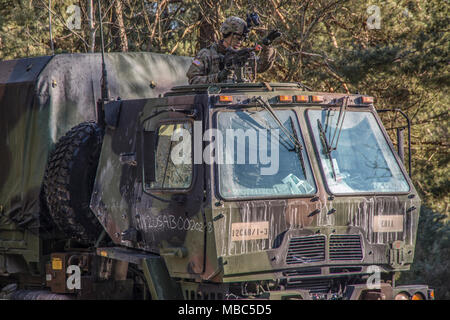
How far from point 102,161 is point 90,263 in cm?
113

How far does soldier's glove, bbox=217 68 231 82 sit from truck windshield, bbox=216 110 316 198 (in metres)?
1.11

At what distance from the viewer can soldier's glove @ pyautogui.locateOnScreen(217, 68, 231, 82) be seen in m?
7.96

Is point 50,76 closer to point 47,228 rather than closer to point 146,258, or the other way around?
point 47,228

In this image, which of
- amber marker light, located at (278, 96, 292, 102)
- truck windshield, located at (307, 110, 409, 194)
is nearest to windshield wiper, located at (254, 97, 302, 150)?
amber marker light, located at (278, 96, 292, 102)

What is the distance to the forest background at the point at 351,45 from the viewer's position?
503 inches

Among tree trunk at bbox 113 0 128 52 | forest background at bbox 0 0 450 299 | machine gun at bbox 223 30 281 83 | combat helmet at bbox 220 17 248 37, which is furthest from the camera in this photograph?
tree trunk at bbox 113 0 128 52

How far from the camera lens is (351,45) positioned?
1478 centimetres

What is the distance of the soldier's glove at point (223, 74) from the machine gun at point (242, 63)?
3 cm

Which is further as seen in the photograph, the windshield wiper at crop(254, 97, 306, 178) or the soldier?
the soldier

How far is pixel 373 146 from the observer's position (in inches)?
289

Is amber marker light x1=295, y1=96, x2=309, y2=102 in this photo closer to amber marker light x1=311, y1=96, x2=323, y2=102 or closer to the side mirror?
amber marker light x1=311, y1=96, x2=323, y2=102

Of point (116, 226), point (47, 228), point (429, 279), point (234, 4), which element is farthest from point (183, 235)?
point (234, 4)

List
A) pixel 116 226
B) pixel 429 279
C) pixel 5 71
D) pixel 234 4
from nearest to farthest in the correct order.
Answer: pixel 116 226 → pixel 5 71 → pixel 429 279 → pixel 234 4
